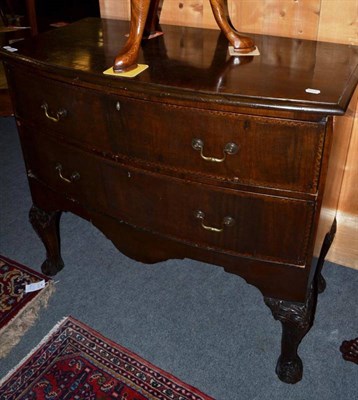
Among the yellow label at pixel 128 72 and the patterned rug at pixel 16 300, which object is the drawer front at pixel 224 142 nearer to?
the yellow label at pixel 128 72

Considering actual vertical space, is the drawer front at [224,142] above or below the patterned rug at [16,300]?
above

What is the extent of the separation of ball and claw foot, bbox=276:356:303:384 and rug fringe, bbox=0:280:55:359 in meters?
0.98

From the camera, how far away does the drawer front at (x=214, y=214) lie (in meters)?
1.24

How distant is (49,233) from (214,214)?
2.99 feet

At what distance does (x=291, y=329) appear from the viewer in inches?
57.8

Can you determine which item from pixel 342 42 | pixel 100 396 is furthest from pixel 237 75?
pixel 100 396

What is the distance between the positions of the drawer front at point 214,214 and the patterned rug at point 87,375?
55 centimetres

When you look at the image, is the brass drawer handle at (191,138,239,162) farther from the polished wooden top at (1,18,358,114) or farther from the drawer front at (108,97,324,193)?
the polished wooden top at (1,18,358,114)

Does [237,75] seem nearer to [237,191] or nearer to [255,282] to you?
[237,191]

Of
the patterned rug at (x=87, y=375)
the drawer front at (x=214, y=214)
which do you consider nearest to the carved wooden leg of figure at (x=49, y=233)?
the patterned rug at (x=87, y=375)

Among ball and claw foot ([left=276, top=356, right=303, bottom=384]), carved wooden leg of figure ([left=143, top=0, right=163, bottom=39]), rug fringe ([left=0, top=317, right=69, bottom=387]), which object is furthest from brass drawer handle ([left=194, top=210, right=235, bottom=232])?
rug fringe ([left=0, top=317, right=69, bottom=387])

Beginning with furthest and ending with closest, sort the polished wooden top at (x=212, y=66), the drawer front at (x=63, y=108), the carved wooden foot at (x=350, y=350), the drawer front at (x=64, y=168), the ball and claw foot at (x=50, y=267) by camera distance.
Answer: the ball and claw foot at (x=50, y=267) < the carved wooden foot at (x=350, y=350) < the drawer front at (x=64, y=168) < the drawer front at (x=63, y=108) < the polished wooden top at (x=212, y=66)

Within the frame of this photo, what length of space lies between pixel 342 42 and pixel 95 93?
882mm

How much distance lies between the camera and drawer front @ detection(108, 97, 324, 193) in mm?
1118
